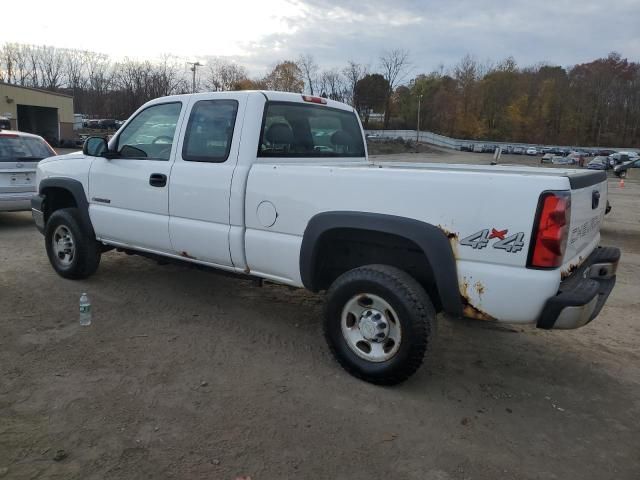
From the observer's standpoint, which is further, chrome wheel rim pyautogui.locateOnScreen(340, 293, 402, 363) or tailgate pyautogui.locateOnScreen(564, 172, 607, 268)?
chrome wheel rim pyautogui.locateOnScreen(340, 293, 402, 363)

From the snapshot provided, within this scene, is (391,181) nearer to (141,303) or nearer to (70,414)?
(70,414)

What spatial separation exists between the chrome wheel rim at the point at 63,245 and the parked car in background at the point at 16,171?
3.31 meters

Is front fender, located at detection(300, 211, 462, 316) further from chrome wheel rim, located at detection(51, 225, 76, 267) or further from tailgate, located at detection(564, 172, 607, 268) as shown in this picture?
chrome wheel rim, located at detection(51, 225, 76, 267)

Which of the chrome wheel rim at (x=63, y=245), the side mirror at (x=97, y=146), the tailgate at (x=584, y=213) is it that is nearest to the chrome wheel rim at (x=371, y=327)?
the tailgate at (x=584, y=213)

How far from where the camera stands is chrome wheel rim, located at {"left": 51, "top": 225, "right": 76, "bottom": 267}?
5.66 metres

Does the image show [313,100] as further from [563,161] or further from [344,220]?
[563,161]

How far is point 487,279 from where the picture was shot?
3018mm

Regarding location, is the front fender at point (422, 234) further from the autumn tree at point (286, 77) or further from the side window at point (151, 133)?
the autumn tree at point (286, 77)

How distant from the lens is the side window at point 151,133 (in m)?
4.68

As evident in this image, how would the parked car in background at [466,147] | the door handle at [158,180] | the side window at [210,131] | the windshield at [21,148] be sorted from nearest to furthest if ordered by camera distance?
1. the side window at [210,131]
2. the door handle at [158,180]
3. the windshield at [21,148]
4. the parked car in background at [466,147]

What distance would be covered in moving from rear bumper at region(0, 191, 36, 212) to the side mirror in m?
4.24

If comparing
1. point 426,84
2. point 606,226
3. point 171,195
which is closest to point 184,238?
point 171,195

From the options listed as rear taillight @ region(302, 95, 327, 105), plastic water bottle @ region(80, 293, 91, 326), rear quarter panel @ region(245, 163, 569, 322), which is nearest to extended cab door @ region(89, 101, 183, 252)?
plastic water bottle @ region(80, 293, 91, 326)

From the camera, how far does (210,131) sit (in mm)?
4387
